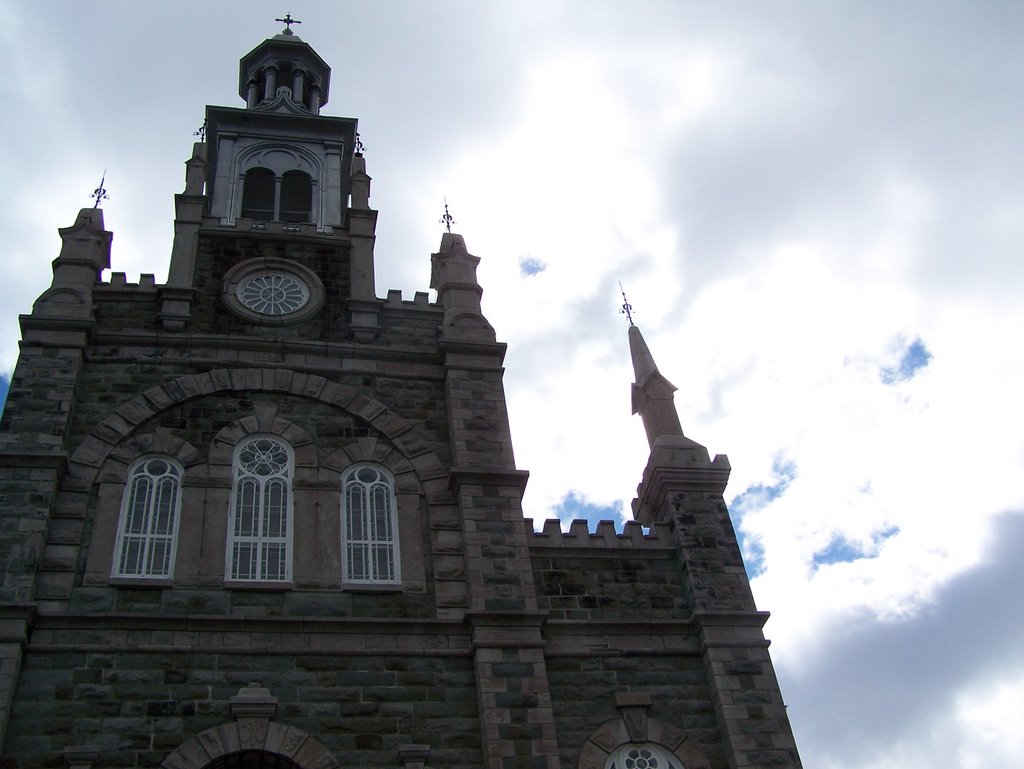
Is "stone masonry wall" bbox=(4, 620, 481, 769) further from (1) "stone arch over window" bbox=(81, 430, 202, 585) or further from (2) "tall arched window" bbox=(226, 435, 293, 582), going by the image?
(2) "tall arched window" bbox=(226, 435, 293, 582)

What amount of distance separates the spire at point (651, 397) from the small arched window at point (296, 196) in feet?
26.3

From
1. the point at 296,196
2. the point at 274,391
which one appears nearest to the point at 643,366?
the point at 274,391

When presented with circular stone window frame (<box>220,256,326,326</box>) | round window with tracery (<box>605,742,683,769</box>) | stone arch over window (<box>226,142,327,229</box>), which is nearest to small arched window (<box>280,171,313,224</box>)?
stone arch over window (<box>226,142,327,229</box>)

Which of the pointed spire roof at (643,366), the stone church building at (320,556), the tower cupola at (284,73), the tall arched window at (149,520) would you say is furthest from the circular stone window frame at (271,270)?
the tower cupola at (284,73)

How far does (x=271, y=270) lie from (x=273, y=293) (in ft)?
1.98

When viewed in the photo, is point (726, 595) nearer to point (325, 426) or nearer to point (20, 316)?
point (325, 426)

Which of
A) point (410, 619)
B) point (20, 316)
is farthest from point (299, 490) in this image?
point (20, 316)

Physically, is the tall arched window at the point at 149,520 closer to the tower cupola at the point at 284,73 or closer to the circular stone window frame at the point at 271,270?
the circular stone window frame at the point at 271,270

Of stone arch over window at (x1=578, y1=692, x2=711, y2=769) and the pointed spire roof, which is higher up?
the pointed spire roof

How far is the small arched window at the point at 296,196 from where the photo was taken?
903 inches

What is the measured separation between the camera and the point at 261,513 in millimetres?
15586

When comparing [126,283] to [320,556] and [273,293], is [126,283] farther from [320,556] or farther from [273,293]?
[320,556]

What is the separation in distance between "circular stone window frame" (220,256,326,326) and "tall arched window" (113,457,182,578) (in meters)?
3.56

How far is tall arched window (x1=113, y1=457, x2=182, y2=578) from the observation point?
14.7 meters
